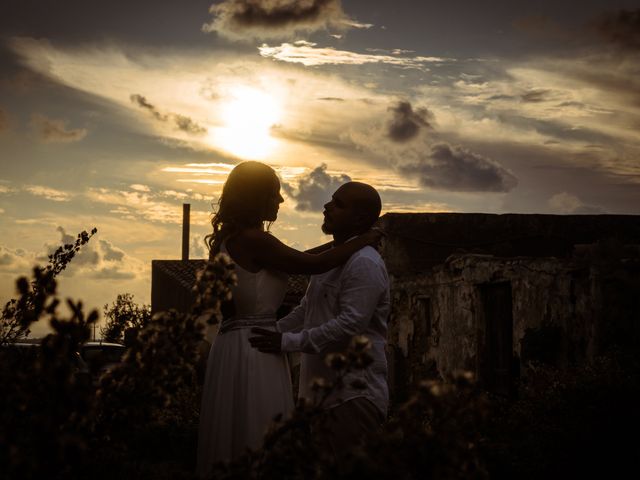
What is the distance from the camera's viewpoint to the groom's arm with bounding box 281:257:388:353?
3.85 metres

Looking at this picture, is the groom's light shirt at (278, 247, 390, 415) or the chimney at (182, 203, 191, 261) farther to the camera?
the chimney at (182, 203, 191, 261)

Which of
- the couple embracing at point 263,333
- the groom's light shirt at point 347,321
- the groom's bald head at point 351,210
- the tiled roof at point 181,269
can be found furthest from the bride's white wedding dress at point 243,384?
the tiled roof at point 181,269

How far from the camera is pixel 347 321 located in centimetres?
385

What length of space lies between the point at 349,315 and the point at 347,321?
0.11 ft

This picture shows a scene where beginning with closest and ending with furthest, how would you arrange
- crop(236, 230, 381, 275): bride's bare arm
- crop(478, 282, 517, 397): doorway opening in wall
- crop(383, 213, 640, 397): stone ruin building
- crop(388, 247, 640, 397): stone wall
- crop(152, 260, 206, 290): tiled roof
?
1. crop(236, 230, 381, 275): bride's bare arm
2. crop(388, 247, 640, 397): stone wall
3. crop(383, 213, 640, 397): stone ruin building
4. crop(478, 282, 517, 397): doorway opening in wall
5. crop(152, 260, 206, 290): tiled roof

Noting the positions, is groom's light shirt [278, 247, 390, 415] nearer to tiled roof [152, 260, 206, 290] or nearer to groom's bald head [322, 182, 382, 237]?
groom's bald head [322, 182, 382, 237]

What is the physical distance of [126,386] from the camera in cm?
280

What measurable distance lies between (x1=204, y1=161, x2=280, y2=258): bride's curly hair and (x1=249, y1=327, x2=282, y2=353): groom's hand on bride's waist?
19.1 inches

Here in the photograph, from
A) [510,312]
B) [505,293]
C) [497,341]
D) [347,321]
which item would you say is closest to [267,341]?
[347,321]

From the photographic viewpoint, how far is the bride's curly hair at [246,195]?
385 centimetres

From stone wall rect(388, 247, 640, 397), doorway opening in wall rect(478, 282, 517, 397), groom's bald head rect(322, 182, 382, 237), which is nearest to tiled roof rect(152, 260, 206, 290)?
stone wall rect(388, 247, 640, 397)

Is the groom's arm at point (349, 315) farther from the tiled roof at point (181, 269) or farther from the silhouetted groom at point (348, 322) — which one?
the tiled roof at point (181, 269)

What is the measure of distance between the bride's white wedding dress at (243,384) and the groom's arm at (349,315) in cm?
16

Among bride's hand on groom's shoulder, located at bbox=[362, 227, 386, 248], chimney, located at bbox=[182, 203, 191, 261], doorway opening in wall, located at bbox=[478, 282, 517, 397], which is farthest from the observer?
chimney, located at bbox=[182, 203, 191, 261]
